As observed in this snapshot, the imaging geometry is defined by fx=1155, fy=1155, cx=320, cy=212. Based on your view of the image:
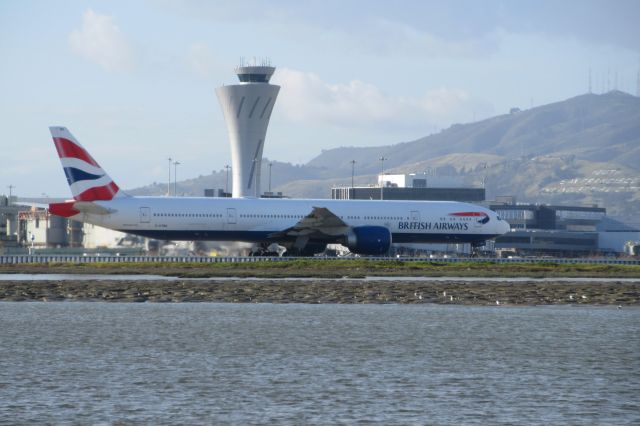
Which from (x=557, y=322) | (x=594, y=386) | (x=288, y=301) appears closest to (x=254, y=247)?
(x=288, y=301)

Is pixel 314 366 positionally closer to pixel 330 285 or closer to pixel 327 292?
pixel 327 292

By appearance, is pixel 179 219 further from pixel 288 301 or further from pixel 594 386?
pixel 594 386

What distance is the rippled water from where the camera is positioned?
2322cm

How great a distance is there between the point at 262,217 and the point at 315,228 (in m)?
3.51

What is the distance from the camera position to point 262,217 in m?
74.7

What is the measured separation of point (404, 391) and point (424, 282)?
99.8 ft

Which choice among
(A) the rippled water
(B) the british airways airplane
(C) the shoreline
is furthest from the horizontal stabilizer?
(A) the rippled water

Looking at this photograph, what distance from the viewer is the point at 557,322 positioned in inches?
1565

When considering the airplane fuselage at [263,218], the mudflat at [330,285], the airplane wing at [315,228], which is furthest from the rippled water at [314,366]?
the airplane wing at [315,228]

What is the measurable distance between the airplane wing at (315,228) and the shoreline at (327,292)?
1854 centimetres

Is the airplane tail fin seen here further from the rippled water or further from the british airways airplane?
the rippled water

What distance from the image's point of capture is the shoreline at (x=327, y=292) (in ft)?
152

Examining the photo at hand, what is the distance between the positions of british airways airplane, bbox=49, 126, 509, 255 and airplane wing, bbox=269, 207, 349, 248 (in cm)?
6

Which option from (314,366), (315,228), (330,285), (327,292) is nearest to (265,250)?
(315,228)
